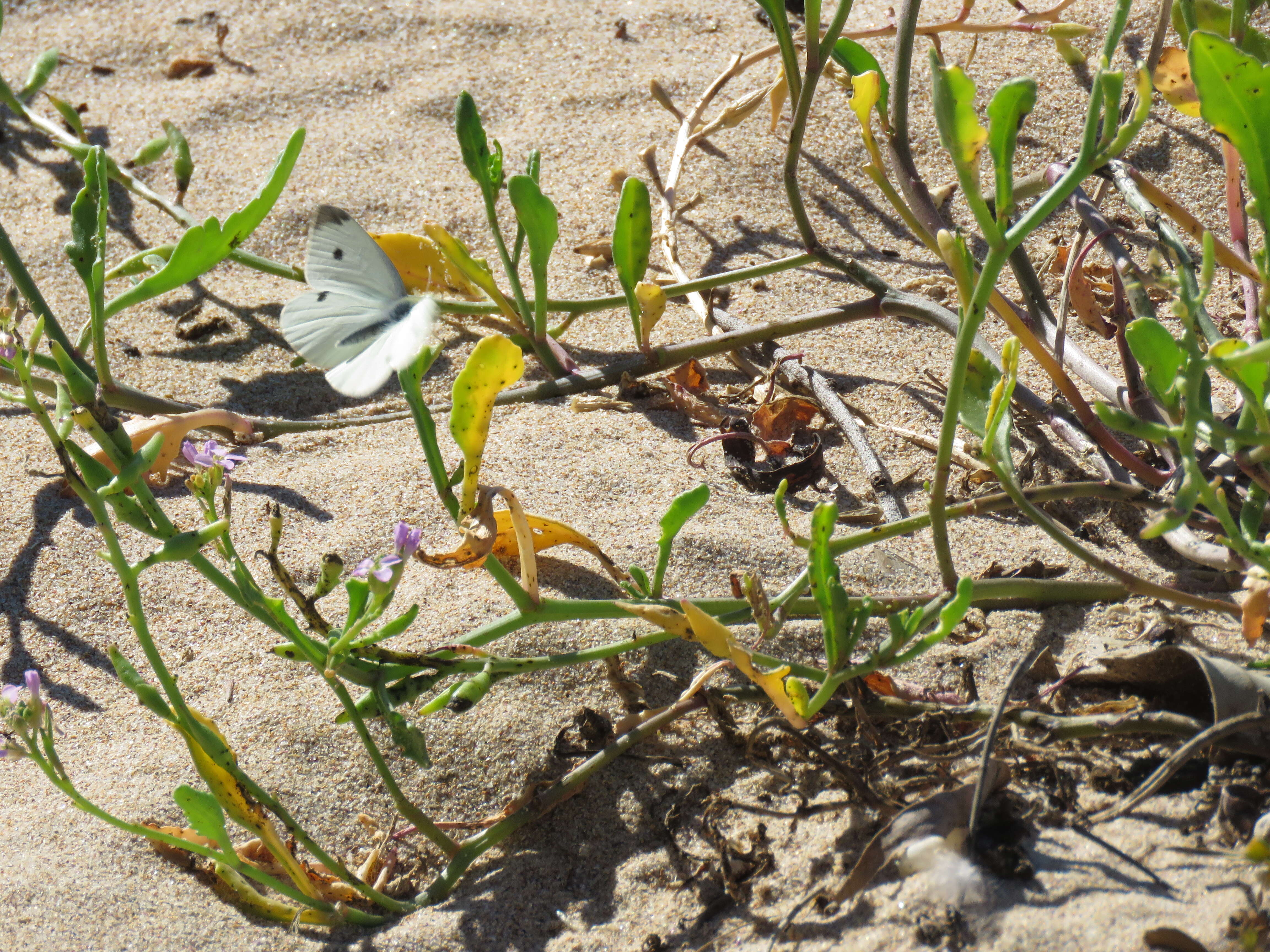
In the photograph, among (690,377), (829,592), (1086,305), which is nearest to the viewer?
(829,592)

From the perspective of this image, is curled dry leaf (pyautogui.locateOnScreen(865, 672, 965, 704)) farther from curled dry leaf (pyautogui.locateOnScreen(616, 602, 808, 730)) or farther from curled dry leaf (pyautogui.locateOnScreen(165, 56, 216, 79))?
curled dry leaf (pyautogui.locateOnScreen(165, 56, 216, 79))

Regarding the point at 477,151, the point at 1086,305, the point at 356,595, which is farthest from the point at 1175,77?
the point at 356,595

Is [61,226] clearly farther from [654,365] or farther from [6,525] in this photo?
[654,365]

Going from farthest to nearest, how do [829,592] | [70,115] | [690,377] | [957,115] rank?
[70,115], [690,377], [829,592], [957,115]

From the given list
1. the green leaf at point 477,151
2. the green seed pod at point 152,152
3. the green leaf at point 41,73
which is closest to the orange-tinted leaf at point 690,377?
the green leaf at point 477,151

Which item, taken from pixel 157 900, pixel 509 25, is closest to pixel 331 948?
pixel 157 900

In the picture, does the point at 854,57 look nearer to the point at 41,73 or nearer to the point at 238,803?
the point at 238,803

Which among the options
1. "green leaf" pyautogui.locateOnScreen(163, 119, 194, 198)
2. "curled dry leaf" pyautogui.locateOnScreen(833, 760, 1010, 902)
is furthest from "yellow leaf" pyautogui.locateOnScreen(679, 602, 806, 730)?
"green leaf" pyautogui.locateOnScreen(163, 119, 194, 198)

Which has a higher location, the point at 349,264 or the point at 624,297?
the point at 349,264
